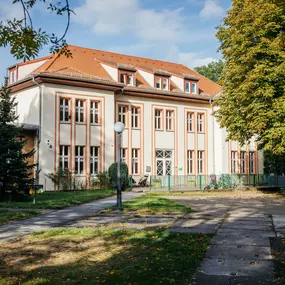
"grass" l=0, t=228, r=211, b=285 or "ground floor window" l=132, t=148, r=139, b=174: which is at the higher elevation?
"ground floor window" l=132, t=148, r=139, b=174

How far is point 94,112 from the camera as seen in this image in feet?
96.1

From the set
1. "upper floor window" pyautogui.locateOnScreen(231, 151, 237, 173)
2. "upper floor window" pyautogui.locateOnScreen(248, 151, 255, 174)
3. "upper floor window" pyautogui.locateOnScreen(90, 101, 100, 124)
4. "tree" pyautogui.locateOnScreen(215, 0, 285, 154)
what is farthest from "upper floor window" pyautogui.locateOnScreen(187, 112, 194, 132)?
"tree" pyautogui.locateOnScreen(215, 0, 285, 154)

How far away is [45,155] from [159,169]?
9567 millimetres

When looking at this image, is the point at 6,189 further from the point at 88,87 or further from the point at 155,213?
the point at 88,87

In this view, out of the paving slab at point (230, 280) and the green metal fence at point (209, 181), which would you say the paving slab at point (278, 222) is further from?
the green metal fence at point (209, 181)

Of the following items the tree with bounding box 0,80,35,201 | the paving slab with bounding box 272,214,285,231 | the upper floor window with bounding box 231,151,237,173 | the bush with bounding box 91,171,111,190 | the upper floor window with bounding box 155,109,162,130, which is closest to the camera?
the paving slab with bounding box 272,214,285,231

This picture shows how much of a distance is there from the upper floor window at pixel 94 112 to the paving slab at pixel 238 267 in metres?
23.2

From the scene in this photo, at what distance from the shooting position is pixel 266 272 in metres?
5.82

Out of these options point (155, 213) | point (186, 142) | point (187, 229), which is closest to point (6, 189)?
point (155, 213)

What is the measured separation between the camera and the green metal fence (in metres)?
27.6

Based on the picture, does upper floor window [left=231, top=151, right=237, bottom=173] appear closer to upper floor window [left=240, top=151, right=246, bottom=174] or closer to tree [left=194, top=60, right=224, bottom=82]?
upper floor window [left=240, top=151, right=246, bottom=174]

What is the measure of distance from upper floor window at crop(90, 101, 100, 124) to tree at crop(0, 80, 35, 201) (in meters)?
10.8

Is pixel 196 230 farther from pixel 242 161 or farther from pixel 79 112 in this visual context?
pixel 242 161

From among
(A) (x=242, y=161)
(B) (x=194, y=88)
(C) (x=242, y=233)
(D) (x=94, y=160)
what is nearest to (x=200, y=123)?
(B) (x=194, y=88)
